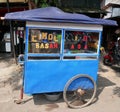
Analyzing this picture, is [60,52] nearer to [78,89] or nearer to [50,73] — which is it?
[50,73]

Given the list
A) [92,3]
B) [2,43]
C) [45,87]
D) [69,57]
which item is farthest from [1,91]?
[92,3]

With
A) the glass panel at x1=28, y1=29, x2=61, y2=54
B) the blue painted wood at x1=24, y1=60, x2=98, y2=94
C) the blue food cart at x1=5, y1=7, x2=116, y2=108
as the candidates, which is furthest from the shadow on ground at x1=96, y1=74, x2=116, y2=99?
the glass panel at x1=28, y1=29, x2=61, y2=54

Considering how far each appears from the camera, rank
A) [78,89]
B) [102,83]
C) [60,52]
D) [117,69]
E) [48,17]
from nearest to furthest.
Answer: [48,17] → [60,52] → [78,89] → [102,83] → [117,69]

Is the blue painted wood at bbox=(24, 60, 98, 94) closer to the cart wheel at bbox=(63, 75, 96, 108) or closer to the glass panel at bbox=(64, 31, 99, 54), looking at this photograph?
the cart wheel at bbox=(63, 75, 96, 108)

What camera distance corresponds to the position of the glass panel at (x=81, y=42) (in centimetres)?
544

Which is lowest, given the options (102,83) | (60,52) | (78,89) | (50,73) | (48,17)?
(102,83)

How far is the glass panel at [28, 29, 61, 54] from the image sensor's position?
16.9 feet

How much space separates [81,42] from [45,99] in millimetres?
1778

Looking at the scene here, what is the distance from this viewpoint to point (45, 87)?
5324 mm

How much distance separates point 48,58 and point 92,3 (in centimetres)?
982

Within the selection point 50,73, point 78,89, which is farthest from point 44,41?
point 78,89

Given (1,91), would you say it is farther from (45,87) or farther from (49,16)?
(49,16)

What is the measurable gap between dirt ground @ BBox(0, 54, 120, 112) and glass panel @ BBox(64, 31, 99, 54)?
4.53 ft

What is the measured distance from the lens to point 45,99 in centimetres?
604
